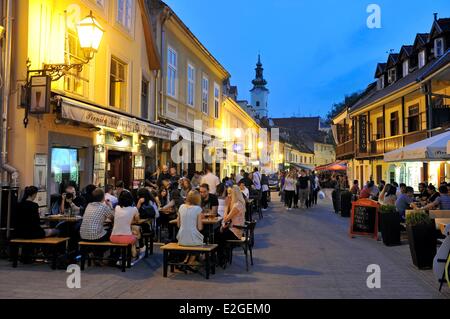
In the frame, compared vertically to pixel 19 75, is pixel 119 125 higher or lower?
lower

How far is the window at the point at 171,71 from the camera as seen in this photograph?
17.2m

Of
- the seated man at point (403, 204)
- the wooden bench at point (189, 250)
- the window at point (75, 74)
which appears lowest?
the wooden bench at point (189, 250)

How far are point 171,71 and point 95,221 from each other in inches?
455

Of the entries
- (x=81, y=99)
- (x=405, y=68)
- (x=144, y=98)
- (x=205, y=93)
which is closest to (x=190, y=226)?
(x=81, y=99)

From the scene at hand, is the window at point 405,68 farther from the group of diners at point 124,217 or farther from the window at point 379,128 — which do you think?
the group of diners at point 124,217

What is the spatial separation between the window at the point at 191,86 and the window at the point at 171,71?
1.90 metres

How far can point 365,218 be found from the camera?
1109cm

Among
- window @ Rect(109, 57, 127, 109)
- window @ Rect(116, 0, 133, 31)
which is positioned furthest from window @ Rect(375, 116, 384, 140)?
window @ Rect(109, 57, 127, 109)

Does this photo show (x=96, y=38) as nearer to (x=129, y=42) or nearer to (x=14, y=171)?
(x=14, y=171)

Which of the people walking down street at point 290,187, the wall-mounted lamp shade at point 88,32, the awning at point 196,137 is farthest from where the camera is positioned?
the people walking down street at point 290,187

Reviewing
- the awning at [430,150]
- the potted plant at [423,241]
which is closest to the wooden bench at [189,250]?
the potted plant at [423,241]

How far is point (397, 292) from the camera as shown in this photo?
5.95 metres
